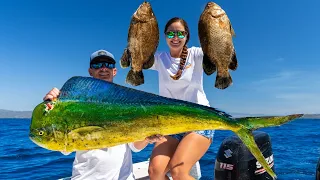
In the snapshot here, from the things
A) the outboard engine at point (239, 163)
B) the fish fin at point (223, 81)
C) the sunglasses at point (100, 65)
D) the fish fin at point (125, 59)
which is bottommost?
the outboard engine at point (239, 163)

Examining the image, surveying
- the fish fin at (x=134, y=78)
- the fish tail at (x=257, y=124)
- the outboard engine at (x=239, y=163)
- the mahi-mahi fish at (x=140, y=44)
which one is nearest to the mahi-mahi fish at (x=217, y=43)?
the mahi-mahi fish at (x=140, y=44)

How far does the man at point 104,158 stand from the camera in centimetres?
357

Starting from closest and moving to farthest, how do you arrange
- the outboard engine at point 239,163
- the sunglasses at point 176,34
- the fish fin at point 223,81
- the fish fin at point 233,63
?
the fish fin at point 223,81, the fish fin at point 233,63, the sunglasses at point 176,34, the outboard engine at point 239,163

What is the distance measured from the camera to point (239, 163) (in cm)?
464

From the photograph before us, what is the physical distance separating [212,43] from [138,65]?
2.24 ft

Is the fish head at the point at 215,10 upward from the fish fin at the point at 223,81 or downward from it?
upward

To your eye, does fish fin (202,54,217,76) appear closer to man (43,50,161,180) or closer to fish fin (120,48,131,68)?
fish fin (120,48,131,68)

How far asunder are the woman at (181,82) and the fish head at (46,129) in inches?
79.6

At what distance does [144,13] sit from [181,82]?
0.94 m

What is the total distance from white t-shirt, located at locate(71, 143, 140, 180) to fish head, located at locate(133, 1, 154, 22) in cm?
144

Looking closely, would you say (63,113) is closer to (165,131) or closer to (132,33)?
(165,131)

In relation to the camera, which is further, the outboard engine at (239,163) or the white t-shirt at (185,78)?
the outboard engine at (239,163)

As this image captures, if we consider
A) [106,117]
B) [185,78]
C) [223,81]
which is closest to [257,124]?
[106,117]

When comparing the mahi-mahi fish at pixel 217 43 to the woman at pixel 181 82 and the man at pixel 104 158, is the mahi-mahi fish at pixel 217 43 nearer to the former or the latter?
the woman at pixel 181 82
